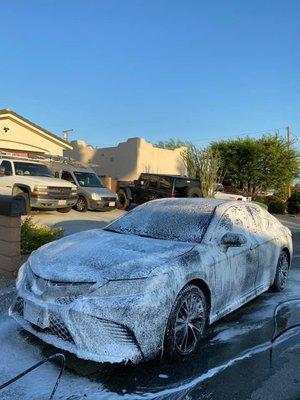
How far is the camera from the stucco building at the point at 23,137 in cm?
2066

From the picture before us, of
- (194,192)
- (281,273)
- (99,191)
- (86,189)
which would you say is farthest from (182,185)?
(281,273)

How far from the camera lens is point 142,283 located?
161 inches

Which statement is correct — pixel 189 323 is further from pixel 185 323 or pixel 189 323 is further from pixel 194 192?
pixel 194 192

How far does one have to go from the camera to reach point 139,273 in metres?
4.15

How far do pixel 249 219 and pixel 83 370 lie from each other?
3.19m

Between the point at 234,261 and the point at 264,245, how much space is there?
1090 mm

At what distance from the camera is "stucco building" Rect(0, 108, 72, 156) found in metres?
20.7

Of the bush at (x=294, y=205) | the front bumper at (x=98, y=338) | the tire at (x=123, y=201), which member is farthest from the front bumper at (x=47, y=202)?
the bush at (x=294, y=205)

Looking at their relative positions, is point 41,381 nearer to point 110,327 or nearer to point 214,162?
point 110,327

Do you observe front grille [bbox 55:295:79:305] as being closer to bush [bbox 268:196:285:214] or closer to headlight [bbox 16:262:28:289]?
headlight [bbox 16:262:28:289]

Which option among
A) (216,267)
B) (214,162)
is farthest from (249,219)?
(214,162)

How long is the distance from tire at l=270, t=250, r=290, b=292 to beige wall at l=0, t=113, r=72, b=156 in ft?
53.0

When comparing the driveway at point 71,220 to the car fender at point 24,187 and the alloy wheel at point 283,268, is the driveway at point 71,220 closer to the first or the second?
the car fender at point 24,187

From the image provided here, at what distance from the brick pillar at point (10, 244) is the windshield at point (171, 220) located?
155 centimetres
